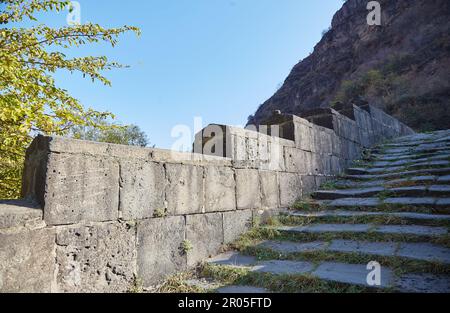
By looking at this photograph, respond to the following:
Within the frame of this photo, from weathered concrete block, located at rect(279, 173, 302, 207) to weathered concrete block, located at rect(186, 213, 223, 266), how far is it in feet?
4.50

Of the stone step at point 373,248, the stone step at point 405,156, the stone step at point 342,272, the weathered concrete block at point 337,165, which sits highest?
the stone step at point 405,156

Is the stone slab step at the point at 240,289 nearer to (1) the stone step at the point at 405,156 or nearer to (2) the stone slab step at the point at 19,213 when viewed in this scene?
(2) the stone slab step at the point at 19,213

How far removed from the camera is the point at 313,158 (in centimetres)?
519

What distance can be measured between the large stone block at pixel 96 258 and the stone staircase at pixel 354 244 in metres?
0.66

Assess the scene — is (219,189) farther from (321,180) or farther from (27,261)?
(321,180)

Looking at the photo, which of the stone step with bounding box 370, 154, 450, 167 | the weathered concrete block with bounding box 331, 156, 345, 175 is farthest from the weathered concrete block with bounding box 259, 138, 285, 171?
the stone step with bounding box 370, 154, 450, 167

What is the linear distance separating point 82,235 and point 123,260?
0.42 m

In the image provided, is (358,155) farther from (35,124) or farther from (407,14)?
(407,14)

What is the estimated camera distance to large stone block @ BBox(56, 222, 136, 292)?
200 centimetres

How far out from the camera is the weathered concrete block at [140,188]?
2445 mm

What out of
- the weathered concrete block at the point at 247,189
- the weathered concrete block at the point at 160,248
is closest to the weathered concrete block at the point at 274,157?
the weathered concrete block at the point at 247,189

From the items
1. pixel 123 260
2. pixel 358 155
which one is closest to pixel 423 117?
pixel 358 155

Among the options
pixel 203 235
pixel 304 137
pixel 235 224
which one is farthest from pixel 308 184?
pixel 203 235

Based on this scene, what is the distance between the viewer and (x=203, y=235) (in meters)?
3.06
